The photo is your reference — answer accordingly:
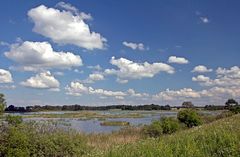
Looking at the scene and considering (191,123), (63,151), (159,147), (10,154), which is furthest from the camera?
(191,123)

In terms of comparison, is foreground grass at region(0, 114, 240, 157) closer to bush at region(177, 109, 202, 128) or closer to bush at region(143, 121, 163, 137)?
bush at region(143, 121, 163, 137)

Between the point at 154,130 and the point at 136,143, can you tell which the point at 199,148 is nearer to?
the point at 136,143

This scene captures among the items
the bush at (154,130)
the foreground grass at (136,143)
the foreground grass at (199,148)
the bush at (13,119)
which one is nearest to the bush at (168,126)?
the bush at (154,130)

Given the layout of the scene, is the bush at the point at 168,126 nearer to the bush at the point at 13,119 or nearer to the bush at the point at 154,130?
the bush at the point at 154,130

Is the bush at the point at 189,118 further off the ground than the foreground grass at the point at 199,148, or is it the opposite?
the bush at the point at 189,118

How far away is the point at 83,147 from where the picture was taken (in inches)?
845

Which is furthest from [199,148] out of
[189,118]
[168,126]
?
[189,118]

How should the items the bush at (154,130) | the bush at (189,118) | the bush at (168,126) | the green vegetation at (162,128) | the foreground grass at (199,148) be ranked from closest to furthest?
1. the foreground grass at (199,148)
2. the bush at (154,130)
3. the green vegetation at (162,128)
4. the bush at (168,126)
5. the bush at (189,118)

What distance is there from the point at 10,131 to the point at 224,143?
10.8 metres

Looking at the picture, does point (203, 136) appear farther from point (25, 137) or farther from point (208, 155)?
point (25, 137)

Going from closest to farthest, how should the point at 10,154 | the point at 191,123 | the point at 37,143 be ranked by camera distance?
the point at 10,154
the point at 37,143
the point at 191,123

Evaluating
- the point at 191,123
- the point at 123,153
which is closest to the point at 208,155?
the point at 123,153

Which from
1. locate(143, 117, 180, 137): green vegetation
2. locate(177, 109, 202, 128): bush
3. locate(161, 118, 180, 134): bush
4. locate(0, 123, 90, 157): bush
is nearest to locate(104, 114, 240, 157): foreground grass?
locate(0, 123, 90, 157): bush

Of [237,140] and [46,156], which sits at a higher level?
[237,140]
